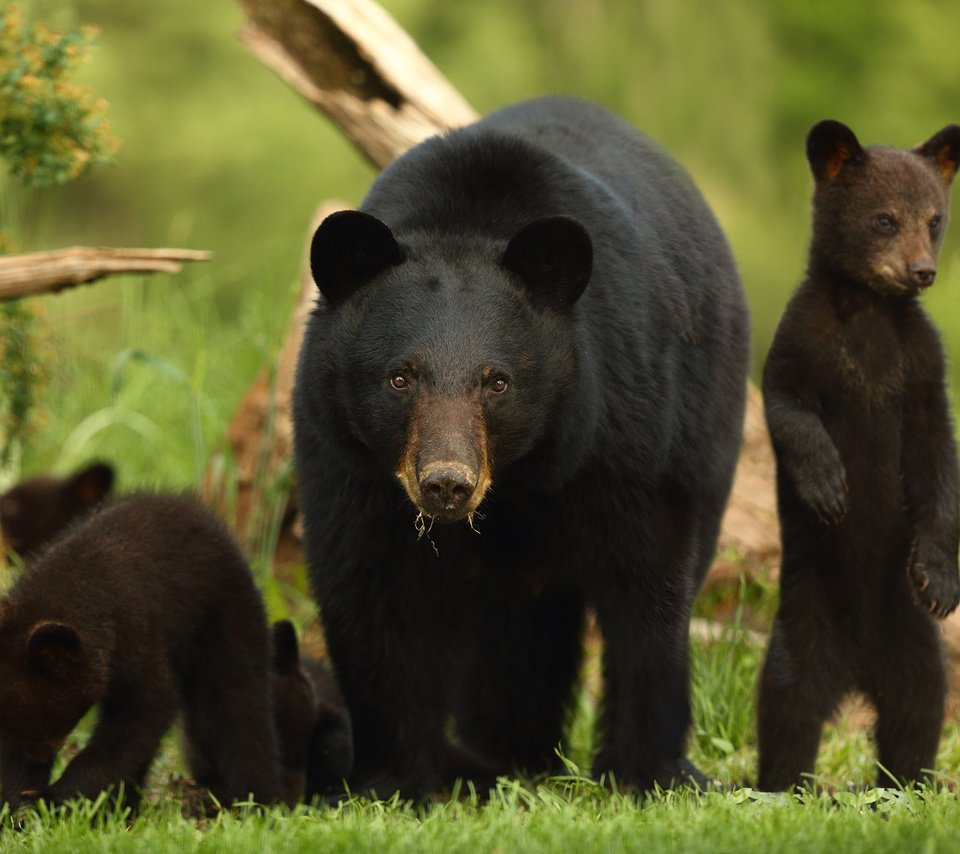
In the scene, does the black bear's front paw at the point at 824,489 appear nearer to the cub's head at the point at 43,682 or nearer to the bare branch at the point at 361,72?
the cub's head at the point at 43,682

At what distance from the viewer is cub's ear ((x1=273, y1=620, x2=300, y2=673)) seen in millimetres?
5941

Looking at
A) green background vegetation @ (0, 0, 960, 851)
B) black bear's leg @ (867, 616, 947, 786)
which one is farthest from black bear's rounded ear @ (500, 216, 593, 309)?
green background vegetation @ (0, 0, 960, 851)

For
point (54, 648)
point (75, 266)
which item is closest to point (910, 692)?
point (54, 648)

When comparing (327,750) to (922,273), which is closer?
(922,273)

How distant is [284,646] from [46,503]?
3.12m

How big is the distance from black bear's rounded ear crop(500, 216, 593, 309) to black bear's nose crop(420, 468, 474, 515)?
26.7 inches

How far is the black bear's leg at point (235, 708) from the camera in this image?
540 cm

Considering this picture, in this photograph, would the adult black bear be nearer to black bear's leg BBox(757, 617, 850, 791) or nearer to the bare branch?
black bear's leg BBox(757, 617, 850, 791)

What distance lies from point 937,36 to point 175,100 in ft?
26.7

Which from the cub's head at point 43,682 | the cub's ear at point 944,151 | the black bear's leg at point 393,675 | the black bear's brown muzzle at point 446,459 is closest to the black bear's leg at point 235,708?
the black bear's leg at point 393,675

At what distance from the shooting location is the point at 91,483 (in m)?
8.62

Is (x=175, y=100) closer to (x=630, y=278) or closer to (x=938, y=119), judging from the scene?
(x=938, y=119)

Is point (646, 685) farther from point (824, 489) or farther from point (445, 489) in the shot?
point (445, 489)

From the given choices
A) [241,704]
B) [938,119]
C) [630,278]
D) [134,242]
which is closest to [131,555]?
[241,704]
